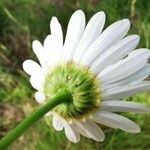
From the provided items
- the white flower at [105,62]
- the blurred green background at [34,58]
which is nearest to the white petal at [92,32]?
the white flower at [105,62]

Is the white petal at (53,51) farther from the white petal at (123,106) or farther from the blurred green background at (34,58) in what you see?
the blurred green background at (34,58)

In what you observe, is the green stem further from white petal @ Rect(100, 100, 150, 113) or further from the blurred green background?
the blurred green background

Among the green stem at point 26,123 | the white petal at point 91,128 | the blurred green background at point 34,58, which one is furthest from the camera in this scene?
the blurred green background at point 34,58

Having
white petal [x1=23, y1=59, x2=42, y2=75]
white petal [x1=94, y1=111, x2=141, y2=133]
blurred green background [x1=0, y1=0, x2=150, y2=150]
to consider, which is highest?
white petal [x1=23, y1=59, x2=42, y2=75]

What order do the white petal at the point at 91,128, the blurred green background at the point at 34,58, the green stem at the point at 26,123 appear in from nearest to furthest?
the green stem at the point at 26,123
the white petal at the point at 91,128
the blurred green background at the point at 34,58

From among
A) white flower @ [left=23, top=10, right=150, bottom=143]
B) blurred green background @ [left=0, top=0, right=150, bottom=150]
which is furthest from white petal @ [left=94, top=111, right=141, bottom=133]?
blurred green background @ [left=0, top=0, right=150, bottom=150]

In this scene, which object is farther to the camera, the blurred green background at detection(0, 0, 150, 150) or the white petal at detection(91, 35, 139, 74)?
the blurred green background at detection(0, 0, 150, 150)

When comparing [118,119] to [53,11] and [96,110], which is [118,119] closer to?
[96,110]

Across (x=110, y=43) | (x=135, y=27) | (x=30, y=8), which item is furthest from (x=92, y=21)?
(x=30, y=8)
